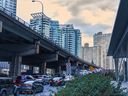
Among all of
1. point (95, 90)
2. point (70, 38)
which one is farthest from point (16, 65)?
point (70, 38)


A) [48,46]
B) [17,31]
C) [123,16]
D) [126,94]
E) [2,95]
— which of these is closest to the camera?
[126,94]

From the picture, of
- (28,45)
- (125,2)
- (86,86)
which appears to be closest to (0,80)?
(125,2)

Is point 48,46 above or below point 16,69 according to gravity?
above

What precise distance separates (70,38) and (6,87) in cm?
12773

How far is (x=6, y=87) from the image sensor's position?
87.4 ft

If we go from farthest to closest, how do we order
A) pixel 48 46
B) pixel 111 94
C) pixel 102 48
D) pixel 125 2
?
pixel 102 48 < pixel 48 46 < pixel 125 2 < pixel 111 94

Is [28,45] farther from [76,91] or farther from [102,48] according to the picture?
[102,48]

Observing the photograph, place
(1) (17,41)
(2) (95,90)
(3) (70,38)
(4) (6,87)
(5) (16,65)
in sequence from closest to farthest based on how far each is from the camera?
(2) (95,90), (4) (6,87), (1) (17,41), (5) (16,65), (3) (70,38)

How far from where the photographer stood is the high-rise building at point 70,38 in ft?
463

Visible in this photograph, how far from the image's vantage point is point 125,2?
23984 millimetres

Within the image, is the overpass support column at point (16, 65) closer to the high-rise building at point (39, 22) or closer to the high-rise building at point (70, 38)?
the high-rise building at point (39, 22)

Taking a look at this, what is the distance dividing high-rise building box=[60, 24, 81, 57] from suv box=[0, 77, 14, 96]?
106601 millimetres

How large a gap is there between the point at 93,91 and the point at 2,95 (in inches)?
717

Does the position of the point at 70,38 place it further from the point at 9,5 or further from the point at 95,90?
the point at 95,90
